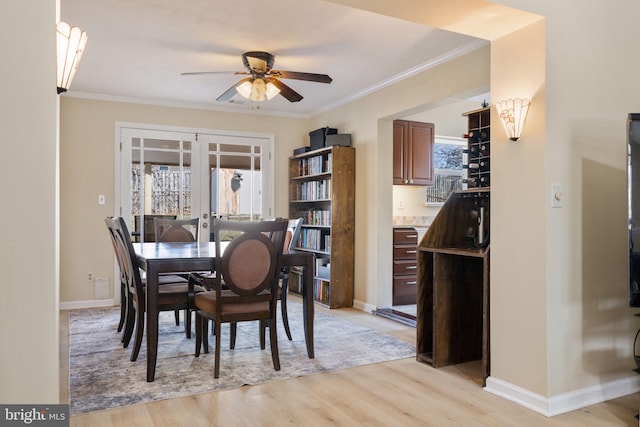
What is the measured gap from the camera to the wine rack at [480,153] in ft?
11.1

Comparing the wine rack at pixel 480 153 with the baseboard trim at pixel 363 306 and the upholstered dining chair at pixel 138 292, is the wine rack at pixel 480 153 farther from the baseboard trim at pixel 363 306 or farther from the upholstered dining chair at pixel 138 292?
the upholstered dining chair at pixel 138 292

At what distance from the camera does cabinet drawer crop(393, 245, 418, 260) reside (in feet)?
17.5

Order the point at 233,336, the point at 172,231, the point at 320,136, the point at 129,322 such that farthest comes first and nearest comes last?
the point at 320,136 < the point at 172,231 < the point at 129,322 < the point at 233,336

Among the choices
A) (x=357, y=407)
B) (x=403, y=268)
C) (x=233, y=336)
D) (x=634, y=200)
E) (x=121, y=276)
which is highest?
(x=634, y=200)

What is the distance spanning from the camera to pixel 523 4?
98.3 inches

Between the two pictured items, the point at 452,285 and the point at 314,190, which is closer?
the point at 452,285

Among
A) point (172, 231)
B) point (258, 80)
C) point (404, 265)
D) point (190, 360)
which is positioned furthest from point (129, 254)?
point (404, 265)

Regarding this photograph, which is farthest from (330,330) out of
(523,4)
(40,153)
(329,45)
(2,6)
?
(2,6)

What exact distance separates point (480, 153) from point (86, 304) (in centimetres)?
449

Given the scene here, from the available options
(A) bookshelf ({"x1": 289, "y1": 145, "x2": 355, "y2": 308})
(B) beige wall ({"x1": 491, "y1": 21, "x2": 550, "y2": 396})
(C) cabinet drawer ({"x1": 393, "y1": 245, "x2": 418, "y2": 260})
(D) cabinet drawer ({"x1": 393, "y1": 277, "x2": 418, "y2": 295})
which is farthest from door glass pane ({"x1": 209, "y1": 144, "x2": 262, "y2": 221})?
(B) beige wall ({"x1": 491, "y1": 21, "x2": 550, "y2": 396})

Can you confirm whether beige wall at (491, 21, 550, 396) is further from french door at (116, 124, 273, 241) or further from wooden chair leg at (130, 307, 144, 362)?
french door at (116, 124, 273, 241)

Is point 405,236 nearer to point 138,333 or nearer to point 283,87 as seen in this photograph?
point 283,87

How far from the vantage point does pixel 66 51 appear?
172 centimetres

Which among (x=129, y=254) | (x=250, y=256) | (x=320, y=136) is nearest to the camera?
(x=250, y=256)
